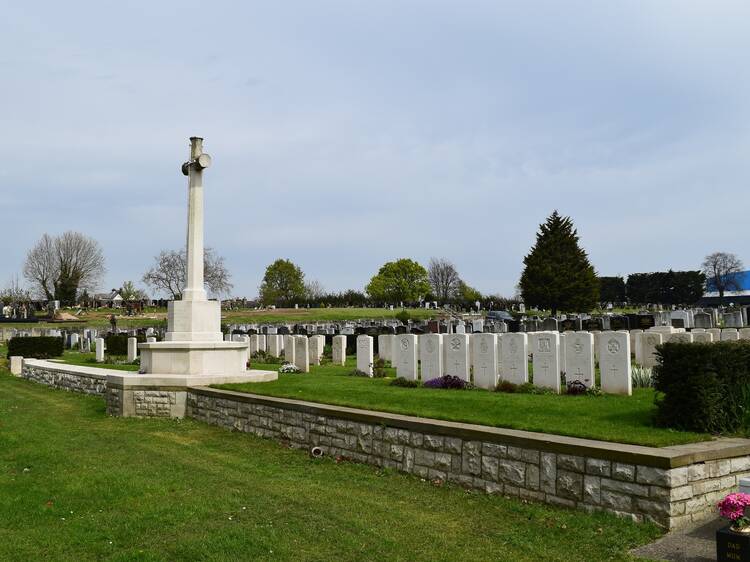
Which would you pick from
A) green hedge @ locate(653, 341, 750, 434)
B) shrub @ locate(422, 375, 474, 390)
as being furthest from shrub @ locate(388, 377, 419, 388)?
green hedge @ locate(653, 341, 750, 434)

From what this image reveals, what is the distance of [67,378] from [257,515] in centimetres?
1467

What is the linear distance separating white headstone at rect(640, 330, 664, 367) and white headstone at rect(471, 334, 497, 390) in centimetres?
423

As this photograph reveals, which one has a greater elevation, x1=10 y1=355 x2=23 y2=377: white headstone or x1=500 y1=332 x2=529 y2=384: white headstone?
x1=500 y1=332 x2=529 y2=384: white headstone

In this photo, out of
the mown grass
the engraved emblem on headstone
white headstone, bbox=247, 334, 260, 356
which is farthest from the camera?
the mown grass

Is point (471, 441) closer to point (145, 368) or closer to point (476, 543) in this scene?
point (476, 543)

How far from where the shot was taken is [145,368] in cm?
1392

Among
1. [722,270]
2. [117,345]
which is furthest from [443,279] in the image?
[117,345]

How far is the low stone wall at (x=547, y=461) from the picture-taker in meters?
5.33

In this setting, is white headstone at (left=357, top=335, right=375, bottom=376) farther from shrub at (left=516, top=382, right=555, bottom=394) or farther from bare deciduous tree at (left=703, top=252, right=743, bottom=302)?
bare deciduous tree at (left=703, top=252, right=743, bottom=302)

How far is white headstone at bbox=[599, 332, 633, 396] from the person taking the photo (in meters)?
10.1

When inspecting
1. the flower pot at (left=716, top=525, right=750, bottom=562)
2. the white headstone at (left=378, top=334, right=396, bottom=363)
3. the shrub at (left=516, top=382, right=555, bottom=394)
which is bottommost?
the flower pot at (left=716, top=525, right=750, bottom=562)

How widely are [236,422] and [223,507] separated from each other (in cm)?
483

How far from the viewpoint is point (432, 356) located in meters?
12.7

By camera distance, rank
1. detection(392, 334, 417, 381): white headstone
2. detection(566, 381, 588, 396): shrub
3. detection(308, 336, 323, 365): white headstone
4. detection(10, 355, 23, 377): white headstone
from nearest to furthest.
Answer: detection(566, 381, 588, 396): shrub
detection(392, 334, 417, 381): white headstone
detection(308, 336, 323, 365): white headstone
detection(10, 355, 23, 377): white headstone
